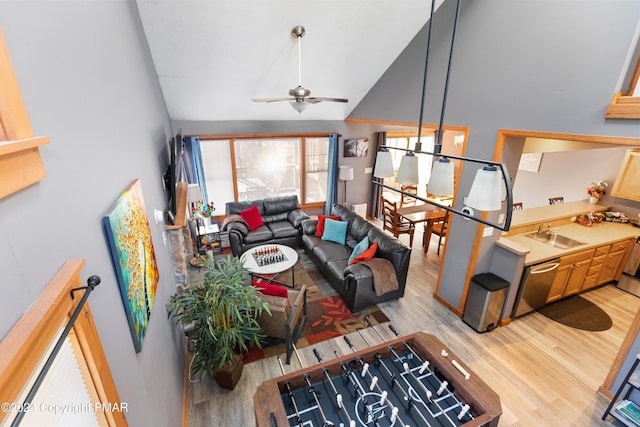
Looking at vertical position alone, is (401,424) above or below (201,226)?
above

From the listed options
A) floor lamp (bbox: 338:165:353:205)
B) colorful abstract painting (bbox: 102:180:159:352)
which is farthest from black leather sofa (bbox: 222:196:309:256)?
colorful abstract painting (bbox: 102:180:159:352)

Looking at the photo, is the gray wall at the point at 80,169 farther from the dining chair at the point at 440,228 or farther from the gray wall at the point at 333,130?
the dining chair at the point at 440,228

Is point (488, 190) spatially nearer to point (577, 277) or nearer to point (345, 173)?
point (577, 277)

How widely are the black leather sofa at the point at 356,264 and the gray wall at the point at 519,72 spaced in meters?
0.65

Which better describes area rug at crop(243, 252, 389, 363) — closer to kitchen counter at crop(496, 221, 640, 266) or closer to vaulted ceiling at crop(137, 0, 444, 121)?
kitchen counter at crop(496, 221, 640, 266)

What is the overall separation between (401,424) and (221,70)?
450 centimetres

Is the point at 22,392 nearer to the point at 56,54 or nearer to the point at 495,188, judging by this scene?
the point at 56,54

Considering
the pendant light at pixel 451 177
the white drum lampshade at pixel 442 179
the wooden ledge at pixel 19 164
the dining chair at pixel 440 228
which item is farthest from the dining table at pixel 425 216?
the wooden ledge at pixel 19 164

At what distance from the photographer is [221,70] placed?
416 cm

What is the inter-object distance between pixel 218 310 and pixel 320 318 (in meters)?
1.84

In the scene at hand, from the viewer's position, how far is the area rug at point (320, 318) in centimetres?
349

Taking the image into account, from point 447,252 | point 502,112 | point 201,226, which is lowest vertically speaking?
point 201,226

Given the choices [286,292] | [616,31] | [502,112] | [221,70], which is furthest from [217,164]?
[616,31]

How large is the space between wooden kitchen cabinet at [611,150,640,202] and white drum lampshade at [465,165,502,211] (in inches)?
176
